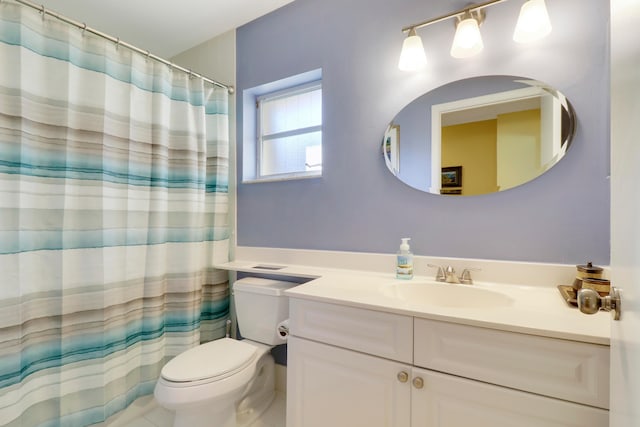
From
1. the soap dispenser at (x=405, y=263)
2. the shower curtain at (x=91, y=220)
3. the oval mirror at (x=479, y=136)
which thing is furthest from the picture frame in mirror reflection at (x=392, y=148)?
the shower curtain at (x=91, y=220)

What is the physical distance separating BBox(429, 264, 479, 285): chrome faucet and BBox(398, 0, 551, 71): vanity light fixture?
0.94 m

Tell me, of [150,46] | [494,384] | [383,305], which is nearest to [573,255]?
[494,384]

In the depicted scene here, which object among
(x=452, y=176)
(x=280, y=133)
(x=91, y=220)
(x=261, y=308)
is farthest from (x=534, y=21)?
(x=91, y=220)

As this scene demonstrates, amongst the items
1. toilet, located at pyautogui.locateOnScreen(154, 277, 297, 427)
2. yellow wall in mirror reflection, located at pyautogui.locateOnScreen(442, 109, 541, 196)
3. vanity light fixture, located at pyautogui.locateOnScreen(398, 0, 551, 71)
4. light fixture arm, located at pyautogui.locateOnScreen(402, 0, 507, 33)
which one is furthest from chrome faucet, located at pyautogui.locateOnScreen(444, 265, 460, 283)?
light fixture arm, located at pyautogui.locateOnScreen(402, 0, 507, 33)

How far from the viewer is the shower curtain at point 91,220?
1101mm

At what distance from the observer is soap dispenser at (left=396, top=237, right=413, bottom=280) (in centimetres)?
126

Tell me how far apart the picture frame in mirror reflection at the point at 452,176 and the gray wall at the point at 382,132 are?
70 mm

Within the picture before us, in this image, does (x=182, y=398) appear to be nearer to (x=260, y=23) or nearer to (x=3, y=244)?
(x=3, y=244)

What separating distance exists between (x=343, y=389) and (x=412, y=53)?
1446mm

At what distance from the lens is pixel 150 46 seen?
2076 mm

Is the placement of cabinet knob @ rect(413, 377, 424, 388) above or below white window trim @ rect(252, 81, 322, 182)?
below

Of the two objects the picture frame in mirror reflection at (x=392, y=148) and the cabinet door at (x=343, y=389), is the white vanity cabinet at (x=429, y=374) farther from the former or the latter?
the picture frame in mirror reflection at (x=392, y=148)

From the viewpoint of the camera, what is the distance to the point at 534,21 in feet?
3.45

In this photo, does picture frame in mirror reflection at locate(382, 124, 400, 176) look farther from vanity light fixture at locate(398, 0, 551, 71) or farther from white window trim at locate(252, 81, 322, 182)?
white window trim at locate(252, 81, 322, 182)
